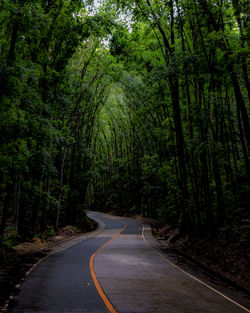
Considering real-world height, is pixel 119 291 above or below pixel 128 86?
below

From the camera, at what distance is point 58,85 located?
15398 millimetres

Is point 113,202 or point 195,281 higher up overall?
point 113,202

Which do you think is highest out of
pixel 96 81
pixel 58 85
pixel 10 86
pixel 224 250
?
pixel 96 81

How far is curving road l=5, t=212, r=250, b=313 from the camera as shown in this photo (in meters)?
5.77

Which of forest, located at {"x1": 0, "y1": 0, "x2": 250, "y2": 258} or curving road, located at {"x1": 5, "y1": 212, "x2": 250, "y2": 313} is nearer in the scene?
curving road, located at {"x1": 5, "y1": 212, "x2": 250, "y2": 313}

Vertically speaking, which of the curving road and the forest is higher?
the forest

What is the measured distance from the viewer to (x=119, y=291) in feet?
23.0

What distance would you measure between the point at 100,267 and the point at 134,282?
101 inches

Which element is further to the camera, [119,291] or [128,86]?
[128,86]

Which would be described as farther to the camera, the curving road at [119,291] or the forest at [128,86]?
the forest at [128,86]

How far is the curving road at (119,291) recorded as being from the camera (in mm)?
5766

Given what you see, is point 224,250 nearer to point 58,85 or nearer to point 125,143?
point 58,85

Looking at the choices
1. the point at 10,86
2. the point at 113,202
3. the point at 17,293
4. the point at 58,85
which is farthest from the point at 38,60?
the point at 113,202

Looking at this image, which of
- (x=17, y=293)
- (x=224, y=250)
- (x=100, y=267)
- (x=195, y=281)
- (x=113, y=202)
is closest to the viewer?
(x=17, y=293)
